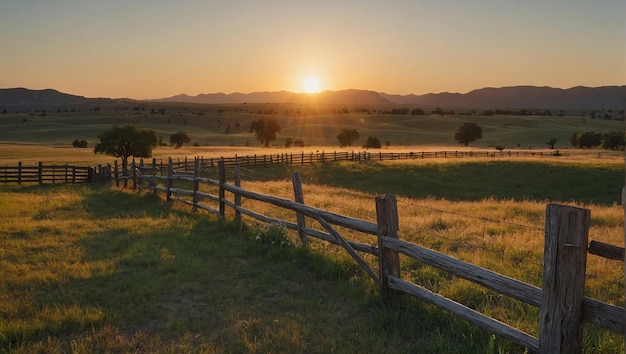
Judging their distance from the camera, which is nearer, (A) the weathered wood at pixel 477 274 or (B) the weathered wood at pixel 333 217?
(A) the weathered wood at pixel 477 274

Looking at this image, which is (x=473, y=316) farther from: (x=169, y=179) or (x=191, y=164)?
(x=191, y=164)

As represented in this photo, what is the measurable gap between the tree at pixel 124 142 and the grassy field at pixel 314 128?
37.5 metres

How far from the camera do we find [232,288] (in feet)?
25.3

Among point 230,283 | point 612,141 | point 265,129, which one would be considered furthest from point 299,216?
point 612,141

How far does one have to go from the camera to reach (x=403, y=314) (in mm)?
6160

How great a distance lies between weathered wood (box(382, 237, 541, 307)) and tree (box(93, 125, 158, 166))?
41.9 meters

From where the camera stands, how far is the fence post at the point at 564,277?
13.5 ft

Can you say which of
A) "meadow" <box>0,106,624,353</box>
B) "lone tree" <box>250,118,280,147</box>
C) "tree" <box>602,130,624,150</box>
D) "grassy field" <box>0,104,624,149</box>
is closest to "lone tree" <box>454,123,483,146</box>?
"grassy field" <box>0,104,624,149</box>

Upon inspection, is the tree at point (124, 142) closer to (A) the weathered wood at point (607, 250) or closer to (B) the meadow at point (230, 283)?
(B) the meadow at point (230, 283)

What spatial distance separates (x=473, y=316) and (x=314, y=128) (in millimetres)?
117004

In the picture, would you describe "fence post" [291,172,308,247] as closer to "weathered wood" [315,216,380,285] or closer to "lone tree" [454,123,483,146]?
"weathered wood" [315,216,380,285]

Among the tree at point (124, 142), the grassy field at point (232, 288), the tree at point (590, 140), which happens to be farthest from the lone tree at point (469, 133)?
the grassy field at point (232, 288)

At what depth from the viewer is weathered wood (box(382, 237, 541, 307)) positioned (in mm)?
4661

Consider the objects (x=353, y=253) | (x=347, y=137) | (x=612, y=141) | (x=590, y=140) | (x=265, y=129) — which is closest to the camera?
(x=353, y=253)
